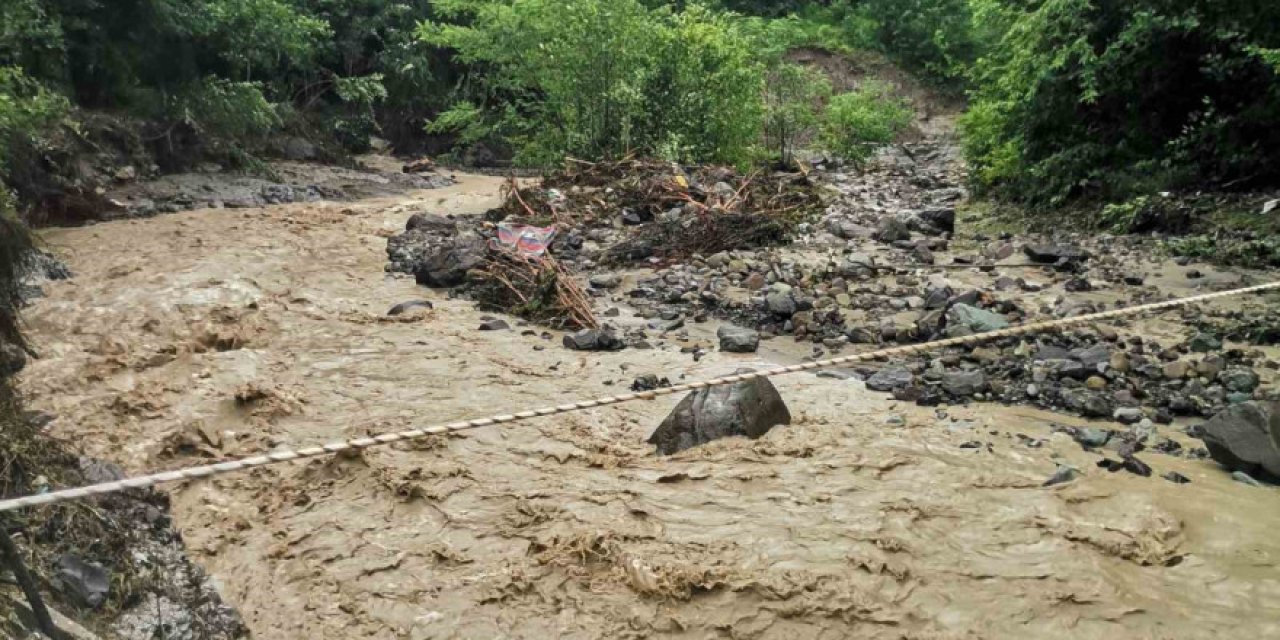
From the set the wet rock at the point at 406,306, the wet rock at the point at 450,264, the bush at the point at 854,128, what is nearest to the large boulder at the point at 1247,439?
the wet rock at the point at 406,306

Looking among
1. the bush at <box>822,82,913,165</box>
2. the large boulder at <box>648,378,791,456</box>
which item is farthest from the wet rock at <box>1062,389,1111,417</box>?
the bush at <box>822,82,913,165</box>

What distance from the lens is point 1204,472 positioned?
3.71 m

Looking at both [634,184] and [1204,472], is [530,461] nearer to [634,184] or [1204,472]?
[1204,472]

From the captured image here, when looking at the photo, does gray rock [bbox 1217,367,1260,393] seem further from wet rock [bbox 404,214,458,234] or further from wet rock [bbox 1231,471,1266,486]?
wet rock [bbox 404,214,458,234]

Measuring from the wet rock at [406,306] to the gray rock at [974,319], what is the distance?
4025 mm

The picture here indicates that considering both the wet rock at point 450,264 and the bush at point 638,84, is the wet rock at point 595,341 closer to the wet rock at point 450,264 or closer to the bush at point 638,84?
the wet rock at point 450,264

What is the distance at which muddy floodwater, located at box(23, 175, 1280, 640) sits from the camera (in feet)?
9.72

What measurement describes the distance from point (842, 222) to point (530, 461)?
6.31 meters

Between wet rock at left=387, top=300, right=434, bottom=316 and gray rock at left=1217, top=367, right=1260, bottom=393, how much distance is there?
5447mm

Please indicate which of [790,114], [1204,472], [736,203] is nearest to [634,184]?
[736,203]

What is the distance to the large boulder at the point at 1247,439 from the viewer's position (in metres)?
3.59

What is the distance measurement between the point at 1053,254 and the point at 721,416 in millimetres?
4461

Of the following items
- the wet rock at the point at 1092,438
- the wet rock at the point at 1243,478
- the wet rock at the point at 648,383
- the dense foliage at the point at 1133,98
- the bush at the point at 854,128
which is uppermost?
the dense foliage at the point at 1133,98

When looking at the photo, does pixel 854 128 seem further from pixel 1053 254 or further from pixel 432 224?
pixel 1053 254
